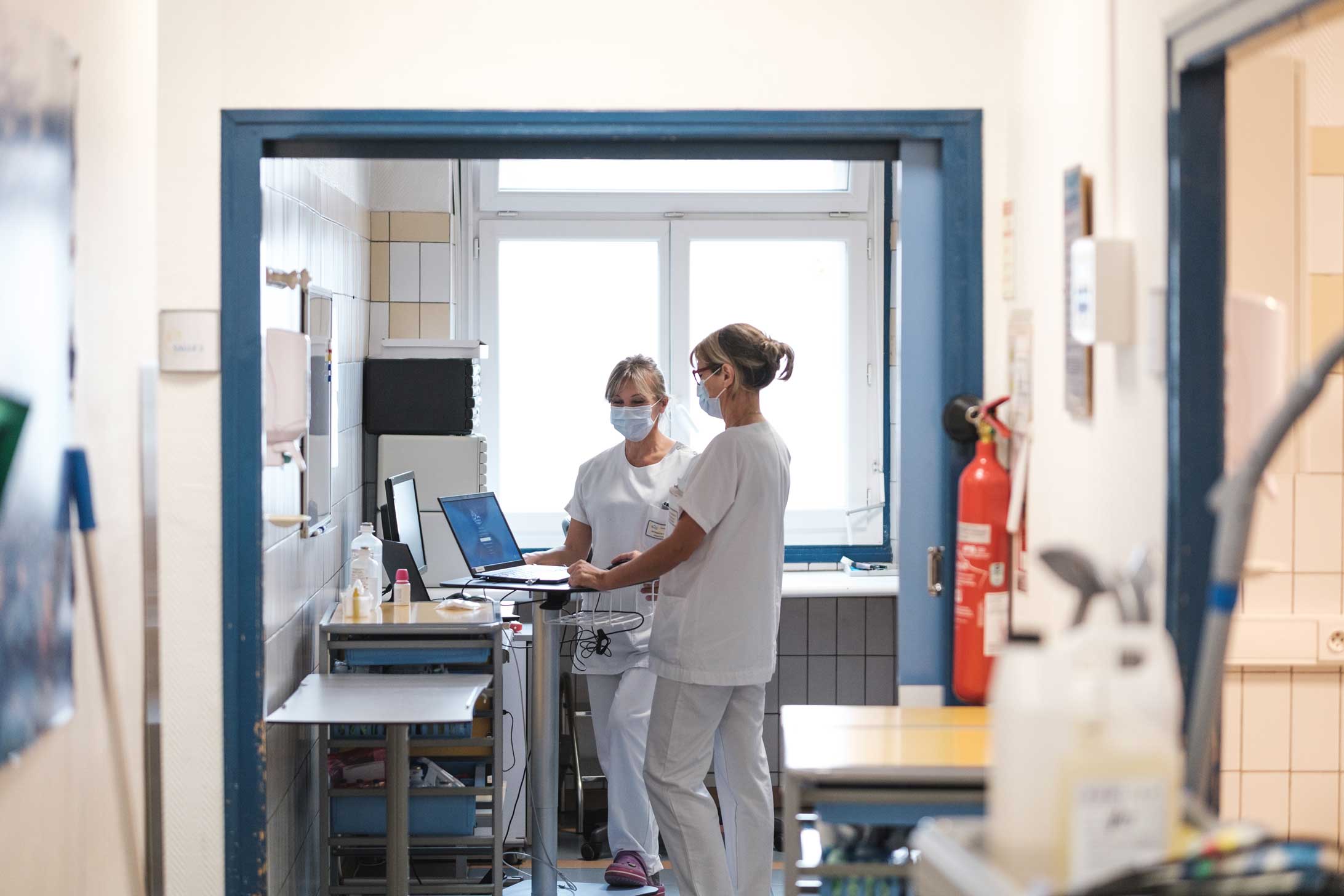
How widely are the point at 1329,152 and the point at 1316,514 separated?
0.71m

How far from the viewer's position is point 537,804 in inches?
151

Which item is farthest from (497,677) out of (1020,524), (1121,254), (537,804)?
(1121,254)

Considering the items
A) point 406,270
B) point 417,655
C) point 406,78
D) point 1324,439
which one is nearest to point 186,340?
point 406,78

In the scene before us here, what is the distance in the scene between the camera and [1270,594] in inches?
100

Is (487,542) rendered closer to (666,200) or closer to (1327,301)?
(666,200)

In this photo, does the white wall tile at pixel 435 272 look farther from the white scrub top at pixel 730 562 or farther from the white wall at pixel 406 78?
the white wall at pixel 406 78

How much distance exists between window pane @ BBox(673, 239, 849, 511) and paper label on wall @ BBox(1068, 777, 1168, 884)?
422 cm

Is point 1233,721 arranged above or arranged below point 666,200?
below

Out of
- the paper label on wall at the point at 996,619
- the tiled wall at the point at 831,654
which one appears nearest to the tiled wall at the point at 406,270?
the tiled wall at the point at 831,654

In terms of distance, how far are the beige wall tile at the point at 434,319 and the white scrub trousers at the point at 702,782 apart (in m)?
2.15

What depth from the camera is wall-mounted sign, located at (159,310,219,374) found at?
279 cm

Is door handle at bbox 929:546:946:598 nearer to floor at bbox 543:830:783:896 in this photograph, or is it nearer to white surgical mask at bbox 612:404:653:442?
white surgical mask at bbox 612:404:653:442

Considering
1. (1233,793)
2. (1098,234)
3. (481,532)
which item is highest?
(1098,234)

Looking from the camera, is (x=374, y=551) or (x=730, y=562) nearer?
(x=730, y=562)
